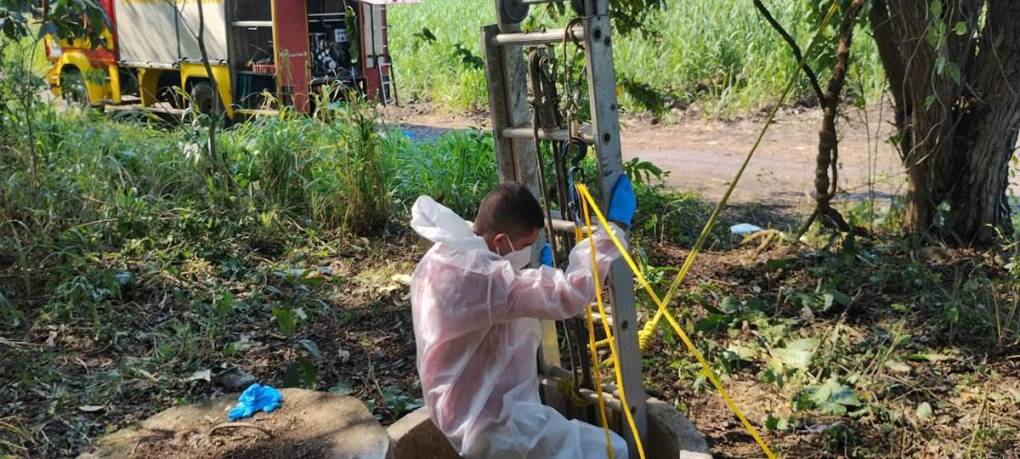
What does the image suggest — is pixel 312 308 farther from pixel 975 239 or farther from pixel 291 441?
pixel 975 239

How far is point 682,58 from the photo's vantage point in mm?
11930

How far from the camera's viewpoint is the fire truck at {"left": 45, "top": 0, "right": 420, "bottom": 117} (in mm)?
10617

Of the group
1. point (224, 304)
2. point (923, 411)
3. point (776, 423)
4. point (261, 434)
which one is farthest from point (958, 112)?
point (261, 434)

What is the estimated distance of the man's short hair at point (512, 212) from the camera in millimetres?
2941

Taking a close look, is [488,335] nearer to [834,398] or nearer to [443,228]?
[443,228]

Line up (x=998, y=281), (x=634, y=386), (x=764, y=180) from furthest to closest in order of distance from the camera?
(x=764, y=180), (x=998, y=281), (x=634, y=386)

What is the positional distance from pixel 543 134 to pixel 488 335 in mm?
697

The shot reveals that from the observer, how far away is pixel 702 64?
11.8 meters

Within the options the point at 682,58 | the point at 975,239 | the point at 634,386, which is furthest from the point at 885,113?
the point at 634,386

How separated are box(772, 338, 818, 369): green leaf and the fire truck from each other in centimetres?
676

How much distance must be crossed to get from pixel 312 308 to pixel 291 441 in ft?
7.62

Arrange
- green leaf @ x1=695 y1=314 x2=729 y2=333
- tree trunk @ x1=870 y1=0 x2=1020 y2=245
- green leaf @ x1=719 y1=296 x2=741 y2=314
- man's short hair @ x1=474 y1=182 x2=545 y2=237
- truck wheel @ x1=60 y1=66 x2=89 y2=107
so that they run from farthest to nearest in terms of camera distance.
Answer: truck wheel @ x1=60 y1=66 x2=89 y2=107
tree trunk @ x1=870 y1=0 x2=1020 y2=245
green leaf @ x1=719 y1=296 x2=741 y2=314
green leaf @ x1=695 y1=314 x2=729 y2=333
man's short hair @ x1=474 y1=182 x2=545 y2=237

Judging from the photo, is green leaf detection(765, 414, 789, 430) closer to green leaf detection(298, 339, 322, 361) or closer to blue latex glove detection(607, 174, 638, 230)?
blue latex glove detection(607, 174, 638, 230)

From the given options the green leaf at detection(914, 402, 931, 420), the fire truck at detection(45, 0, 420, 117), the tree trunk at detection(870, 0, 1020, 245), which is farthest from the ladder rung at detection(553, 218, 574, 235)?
the fire truck at detection(45, 0, 420, 117)
